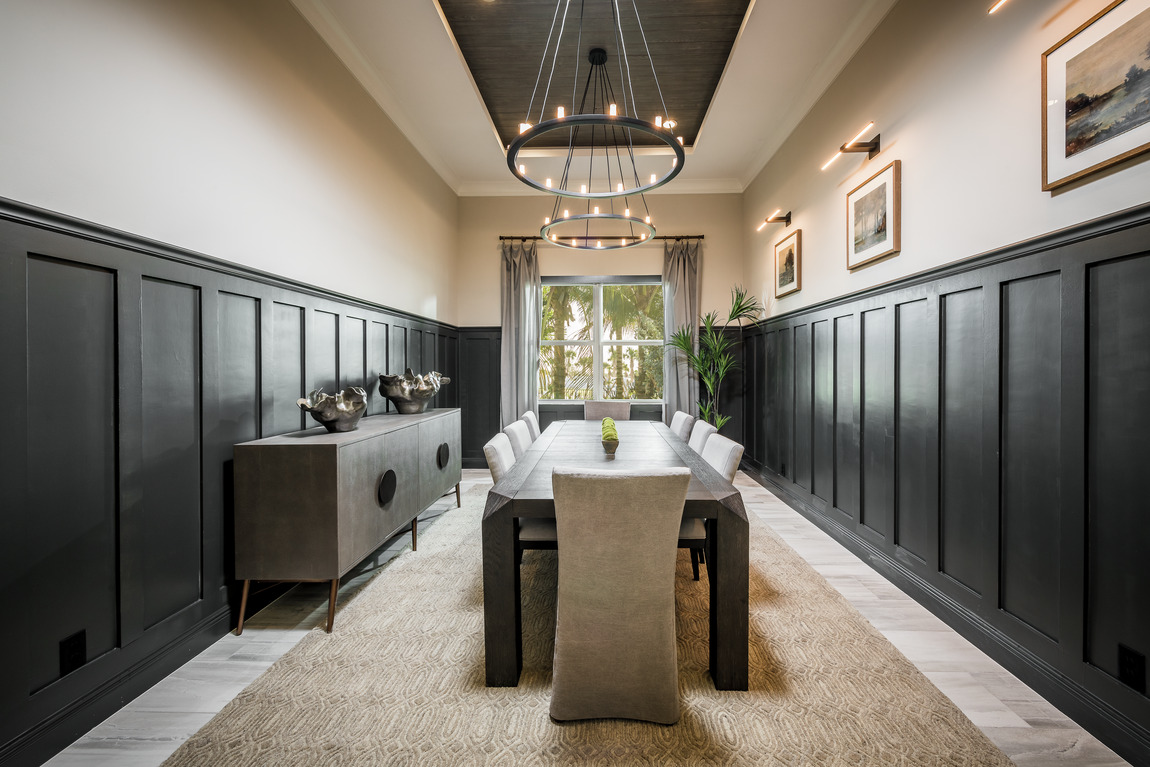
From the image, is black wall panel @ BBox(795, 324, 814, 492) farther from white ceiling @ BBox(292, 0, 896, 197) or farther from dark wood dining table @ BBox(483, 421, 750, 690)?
dark wood dining table @ BBox(483, 421, 750, 690)

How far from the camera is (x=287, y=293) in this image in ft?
8.35

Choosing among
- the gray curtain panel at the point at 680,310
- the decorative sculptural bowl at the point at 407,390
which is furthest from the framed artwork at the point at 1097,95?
the gray curtain panel at the point at 680,310

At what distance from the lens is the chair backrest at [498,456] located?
84.4 inches

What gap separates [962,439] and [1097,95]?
1.31 m

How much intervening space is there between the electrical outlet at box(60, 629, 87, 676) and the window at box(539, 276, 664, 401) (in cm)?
460

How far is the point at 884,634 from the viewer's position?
6.71ft

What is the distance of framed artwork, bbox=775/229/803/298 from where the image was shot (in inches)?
156

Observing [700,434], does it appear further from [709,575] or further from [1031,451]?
[1031,451]

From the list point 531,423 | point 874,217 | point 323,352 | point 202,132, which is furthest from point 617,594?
point 874,217

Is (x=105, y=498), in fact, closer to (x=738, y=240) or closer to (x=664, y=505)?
(x=664, y=505)

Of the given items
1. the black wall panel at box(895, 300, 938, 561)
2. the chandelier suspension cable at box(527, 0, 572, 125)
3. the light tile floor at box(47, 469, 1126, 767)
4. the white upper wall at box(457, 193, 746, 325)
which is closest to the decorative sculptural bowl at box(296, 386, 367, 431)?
the light tile floor at box(47, 469, 1126, 767)

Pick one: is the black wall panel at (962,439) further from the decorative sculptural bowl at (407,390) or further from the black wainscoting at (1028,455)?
the decorative sculptural bowl at (407,390)

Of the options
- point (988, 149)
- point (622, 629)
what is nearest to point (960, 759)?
point (622, 629)

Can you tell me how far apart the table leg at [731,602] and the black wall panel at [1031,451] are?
107 cm
